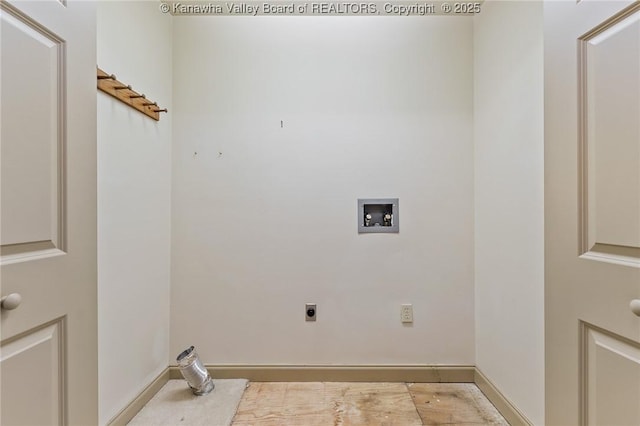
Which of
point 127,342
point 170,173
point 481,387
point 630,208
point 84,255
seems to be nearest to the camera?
point 630,208

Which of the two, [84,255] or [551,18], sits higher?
[551,18]

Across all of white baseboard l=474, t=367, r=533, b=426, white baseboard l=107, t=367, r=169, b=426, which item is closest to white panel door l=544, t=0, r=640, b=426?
white baseboard l=474, t=367, r=533, b=426

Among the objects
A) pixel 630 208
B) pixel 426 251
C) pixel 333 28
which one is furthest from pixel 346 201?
pixel 630 208

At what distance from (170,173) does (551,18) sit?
1.99 metres

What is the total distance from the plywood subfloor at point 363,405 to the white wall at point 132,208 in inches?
25.1

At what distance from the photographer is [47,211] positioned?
28.6 inches

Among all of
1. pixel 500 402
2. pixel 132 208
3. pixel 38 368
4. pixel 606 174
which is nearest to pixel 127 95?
pixel 132 208

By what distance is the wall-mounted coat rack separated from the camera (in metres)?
1.37

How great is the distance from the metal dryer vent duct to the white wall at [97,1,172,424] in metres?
0.21

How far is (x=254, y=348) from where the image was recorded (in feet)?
6.42

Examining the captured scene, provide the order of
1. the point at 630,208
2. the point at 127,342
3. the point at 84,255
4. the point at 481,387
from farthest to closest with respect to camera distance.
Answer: the point at 481,387
the point at 127,342
the point at 84,255
the point at 630,208

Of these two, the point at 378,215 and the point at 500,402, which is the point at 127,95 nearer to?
the point at 378,215

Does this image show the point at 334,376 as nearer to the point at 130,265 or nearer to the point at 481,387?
the point at 481,387

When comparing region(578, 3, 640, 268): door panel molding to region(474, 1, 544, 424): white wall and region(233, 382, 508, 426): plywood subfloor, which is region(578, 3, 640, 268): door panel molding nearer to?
region(474, 1, 544, 424): white wall
